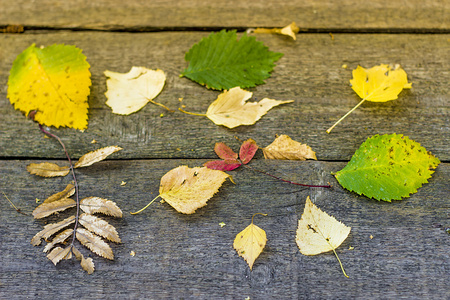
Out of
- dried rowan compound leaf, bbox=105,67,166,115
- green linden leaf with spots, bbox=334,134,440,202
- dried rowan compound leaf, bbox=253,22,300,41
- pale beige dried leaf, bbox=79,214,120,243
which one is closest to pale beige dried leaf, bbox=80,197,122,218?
pale beige dried leaf, bbox=79,214,120,243

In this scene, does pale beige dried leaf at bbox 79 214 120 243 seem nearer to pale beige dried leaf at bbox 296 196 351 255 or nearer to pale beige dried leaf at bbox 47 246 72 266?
pale beige dried leaf at bbox 47 246 72 266

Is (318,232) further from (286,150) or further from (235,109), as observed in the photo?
(235,109)

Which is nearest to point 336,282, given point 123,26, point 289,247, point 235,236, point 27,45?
point 289,247

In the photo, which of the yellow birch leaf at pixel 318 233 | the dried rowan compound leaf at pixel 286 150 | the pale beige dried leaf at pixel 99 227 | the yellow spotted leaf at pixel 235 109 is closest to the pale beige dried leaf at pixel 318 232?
the yellow birch leaf at pixel 318 233

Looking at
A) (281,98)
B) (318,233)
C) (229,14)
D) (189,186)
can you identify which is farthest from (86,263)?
(229,14)

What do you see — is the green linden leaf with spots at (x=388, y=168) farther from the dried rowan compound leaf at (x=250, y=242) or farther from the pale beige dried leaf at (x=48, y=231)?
the pale beige dried leaf at (x=48, y=231)
